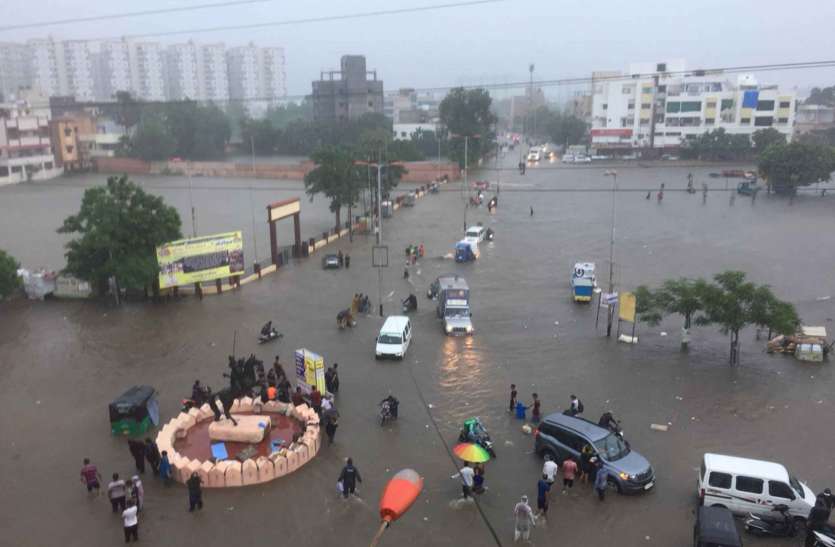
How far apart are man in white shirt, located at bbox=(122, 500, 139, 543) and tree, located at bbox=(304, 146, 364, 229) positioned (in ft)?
103

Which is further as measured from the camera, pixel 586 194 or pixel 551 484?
pixel 586 194

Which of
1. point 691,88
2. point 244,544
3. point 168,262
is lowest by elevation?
point 244,544

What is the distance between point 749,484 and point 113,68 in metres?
187

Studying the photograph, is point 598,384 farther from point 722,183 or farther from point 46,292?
point 722,183

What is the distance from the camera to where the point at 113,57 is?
544ft

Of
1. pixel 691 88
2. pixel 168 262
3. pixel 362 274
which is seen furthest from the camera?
pixel 691 88

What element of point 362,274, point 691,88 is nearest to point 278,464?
point 362,274

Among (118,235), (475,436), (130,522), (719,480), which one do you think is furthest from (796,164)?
(130,522)

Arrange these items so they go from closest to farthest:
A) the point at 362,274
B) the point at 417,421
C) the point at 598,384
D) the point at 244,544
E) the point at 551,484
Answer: the point at 244,544 → the point at 551,484 → the point at 417,421 → the point at 598,384 → the point at 362,274

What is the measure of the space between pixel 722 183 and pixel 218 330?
56.9m

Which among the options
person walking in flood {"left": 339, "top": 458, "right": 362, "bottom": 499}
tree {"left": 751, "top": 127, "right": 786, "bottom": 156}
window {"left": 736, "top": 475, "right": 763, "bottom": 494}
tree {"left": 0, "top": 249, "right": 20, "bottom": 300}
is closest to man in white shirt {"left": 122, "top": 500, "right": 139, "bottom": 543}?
person walking in flood {"left": 339, "top": 458, "right": 362, "bottom": 499}

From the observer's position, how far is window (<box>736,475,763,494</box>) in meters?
11.8

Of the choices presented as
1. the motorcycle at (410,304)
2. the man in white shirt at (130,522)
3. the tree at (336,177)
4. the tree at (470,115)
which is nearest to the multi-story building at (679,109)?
the tree at (470,115)

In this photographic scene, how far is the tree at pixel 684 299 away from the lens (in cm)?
1964
